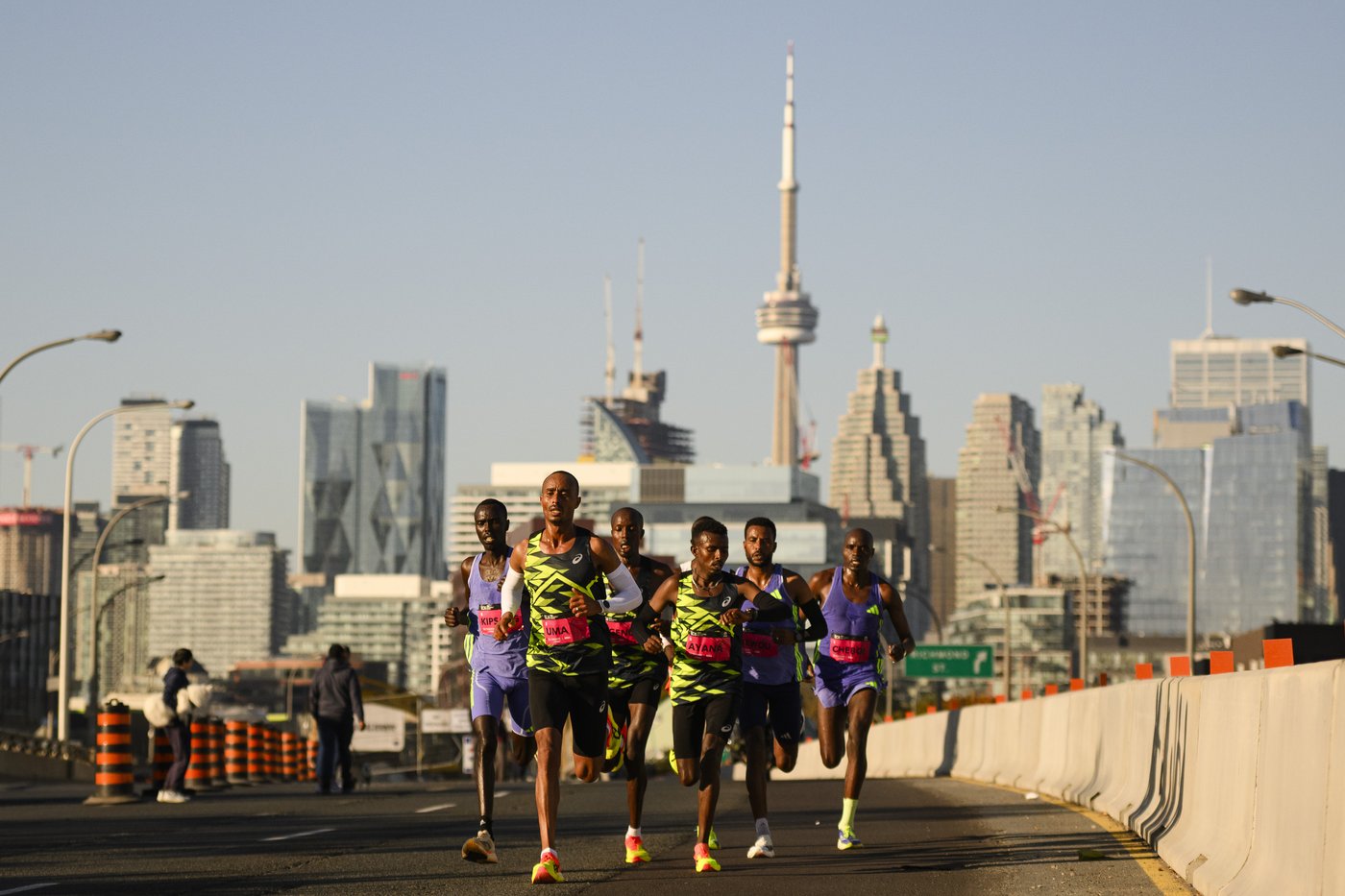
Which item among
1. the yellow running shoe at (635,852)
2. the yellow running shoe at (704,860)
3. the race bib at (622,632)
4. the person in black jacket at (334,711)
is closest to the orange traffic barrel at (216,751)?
the person in black jacket at (334,711)

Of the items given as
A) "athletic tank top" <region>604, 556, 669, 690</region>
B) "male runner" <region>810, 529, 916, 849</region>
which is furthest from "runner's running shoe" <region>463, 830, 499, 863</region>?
"male runner" <region>810, 529, 916, 849</region>

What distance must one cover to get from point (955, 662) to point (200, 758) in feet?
159

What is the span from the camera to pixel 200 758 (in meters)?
26.6

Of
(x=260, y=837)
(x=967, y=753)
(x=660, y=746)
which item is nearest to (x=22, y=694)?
(x=660, y=746)

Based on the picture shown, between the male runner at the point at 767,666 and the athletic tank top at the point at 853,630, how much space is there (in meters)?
1.01

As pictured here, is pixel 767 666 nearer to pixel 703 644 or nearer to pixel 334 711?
pixel 703 644

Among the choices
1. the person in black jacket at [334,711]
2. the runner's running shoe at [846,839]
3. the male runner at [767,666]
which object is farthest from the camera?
the person in black jacket at [334,711]

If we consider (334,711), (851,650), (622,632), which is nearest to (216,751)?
(334,711)

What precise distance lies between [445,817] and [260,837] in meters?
2.66

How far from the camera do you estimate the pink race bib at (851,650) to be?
13969 millimetres

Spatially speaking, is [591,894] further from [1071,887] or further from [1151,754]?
[1151,754]

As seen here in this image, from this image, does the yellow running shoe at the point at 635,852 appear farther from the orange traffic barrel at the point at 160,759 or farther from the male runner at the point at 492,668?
the orange traffic barrel at the point at 160,759

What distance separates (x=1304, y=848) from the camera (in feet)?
27.4

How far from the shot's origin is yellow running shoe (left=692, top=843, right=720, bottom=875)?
11.8 m
